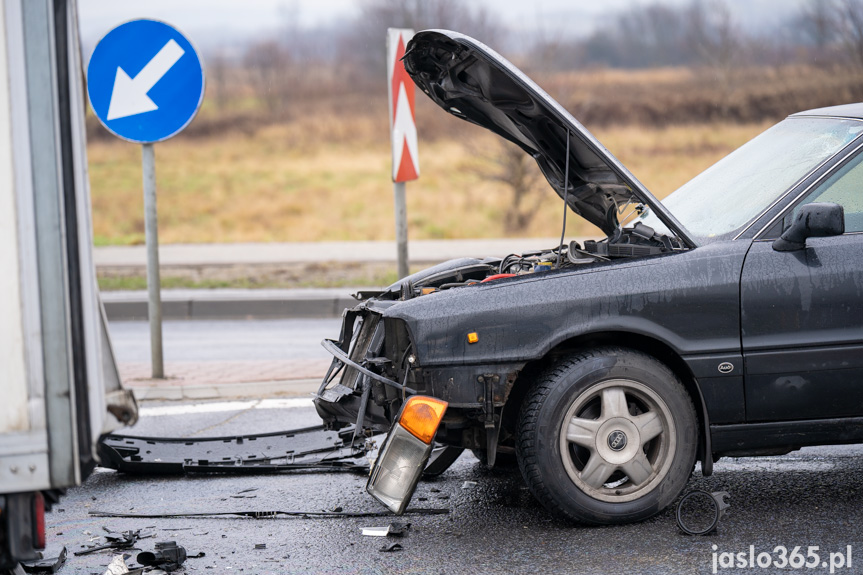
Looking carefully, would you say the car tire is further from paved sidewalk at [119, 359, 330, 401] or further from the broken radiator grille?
paved sidewalk at [119, 359, 330, 401]

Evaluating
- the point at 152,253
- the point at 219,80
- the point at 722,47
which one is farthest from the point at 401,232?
the point at 219,80

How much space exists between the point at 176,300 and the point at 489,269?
6.91m

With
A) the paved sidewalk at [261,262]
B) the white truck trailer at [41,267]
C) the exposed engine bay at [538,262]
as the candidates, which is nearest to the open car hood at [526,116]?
the exposed engine bay at [538,262]

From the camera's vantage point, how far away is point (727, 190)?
14.9ft

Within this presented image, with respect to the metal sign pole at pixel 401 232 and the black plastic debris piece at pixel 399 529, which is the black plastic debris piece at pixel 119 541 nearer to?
the black plastic debris piece at pixel 399 529

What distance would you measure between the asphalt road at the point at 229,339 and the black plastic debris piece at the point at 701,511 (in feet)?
14.8

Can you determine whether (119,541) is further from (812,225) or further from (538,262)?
(812,225)

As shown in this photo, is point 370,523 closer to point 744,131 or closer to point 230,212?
point 230,212

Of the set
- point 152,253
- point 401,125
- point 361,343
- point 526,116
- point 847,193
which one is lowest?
point 361,343

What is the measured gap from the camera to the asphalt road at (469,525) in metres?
3.63

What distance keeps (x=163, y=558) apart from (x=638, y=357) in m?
2.03

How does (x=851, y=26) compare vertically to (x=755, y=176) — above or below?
above

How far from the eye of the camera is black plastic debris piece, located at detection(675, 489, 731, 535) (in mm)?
3855

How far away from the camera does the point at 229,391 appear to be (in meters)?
6.87
